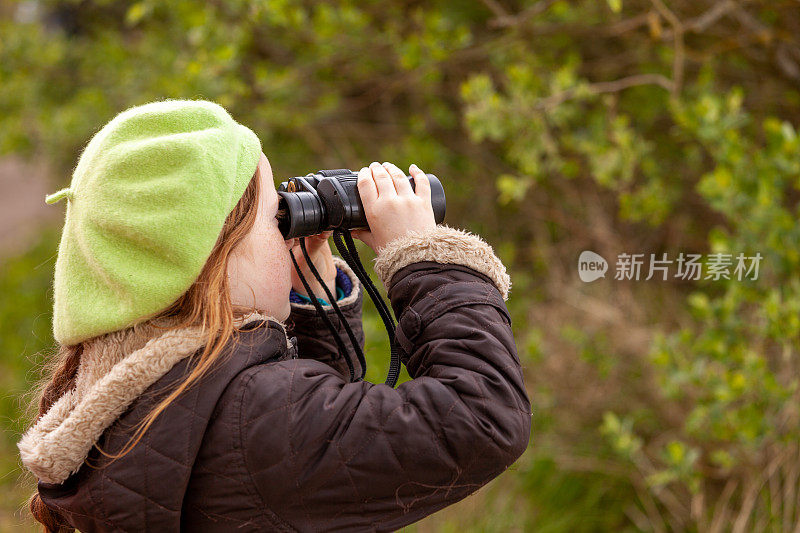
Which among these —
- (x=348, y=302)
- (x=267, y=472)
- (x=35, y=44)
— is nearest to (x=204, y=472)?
(x=267, y=472)

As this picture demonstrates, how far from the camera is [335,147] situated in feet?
17.0

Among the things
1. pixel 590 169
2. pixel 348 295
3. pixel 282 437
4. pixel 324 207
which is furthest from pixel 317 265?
pixel 590 169

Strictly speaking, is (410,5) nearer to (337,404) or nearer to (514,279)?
(514,279)

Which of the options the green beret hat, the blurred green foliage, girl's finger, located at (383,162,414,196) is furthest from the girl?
the blurred green foliage

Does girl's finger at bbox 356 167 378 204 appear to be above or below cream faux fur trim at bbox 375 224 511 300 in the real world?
above

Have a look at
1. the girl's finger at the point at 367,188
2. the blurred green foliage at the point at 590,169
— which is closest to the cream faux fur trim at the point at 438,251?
the girl's finger at the point at 367,188

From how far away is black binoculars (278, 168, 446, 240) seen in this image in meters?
1.46

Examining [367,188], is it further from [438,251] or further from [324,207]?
[438,251]

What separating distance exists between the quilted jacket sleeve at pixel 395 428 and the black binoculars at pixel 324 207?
0.79 ft

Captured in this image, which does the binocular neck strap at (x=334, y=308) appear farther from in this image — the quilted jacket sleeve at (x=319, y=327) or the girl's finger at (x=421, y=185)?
the girl's finger at (x=421, y=185)

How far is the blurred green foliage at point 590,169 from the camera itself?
2.62m

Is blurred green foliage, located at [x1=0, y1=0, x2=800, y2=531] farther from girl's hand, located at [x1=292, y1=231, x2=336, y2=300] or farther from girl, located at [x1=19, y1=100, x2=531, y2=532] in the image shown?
girl, located at [x1=19, y1=100, x2=531, y2=532]

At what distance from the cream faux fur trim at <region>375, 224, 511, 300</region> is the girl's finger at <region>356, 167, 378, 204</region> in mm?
106

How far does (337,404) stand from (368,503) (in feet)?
0.62
